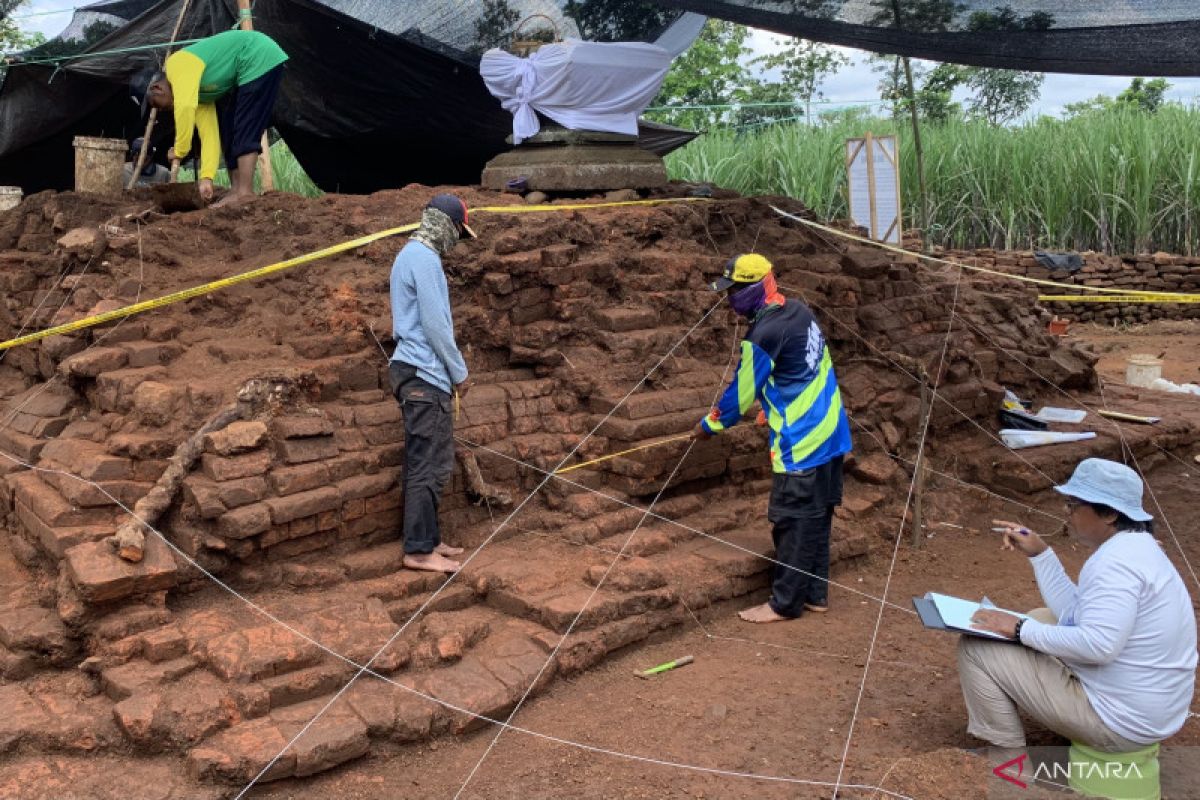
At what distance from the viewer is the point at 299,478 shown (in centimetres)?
464

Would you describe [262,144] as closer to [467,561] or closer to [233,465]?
[233,465]

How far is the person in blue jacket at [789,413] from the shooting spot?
485cm

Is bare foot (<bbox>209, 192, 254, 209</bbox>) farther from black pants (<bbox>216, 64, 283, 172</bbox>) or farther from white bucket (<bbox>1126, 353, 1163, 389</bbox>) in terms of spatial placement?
white bucket (<bbox>1126, 353, 1163, 389</bbox>)

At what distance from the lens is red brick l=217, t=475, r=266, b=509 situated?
14.6 ft

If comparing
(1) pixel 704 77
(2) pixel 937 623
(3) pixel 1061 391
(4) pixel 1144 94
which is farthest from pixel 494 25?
(4) pixel 1144 94

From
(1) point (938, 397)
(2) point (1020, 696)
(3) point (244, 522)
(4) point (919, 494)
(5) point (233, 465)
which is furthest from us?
(1) point (938, 397)

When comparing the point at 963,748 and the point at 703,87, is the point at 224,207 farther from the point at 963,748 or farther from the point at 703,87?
the point at 703,87

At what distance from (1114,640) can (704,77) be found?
61.3ft

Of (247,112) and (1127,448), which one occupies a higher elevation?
(247,112)

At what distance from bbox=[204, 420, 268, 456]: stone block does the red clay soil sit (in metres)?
0.02

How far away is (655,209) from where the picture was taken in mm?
7027

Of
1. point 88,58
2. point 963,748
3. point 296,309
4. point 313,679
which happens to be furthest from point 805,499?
point 88,58

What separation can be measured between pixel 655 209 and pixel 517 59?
1.57m

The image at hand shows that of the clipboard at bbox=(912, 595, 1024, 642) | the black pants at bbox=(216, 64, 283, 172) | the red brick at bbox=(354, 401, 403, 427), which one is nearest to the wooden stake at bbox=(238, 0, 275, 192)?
the black pants at bbox=(216, 64, 283, 172)
